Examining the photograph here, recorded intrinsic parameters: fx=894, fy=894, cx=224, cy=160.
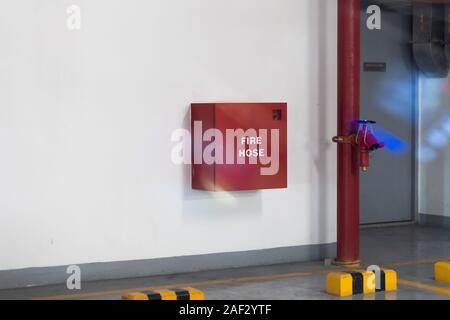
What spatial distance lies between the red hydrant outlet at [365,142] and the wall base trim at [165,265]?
117 cm

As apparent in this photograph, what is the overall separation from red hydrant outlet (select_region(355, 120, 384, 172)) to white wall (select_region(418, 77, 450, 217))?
3.31m

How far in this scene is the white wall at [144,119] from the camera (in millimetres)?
7699

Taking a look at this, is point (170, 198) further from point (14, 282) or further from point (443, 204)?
point (443, 204)

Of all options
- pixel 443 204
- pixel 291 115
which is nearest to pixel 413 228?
pixel 443 204

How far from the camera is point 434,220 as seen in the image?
1201 centimetres

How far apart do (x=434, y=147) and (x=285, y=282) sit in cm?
466

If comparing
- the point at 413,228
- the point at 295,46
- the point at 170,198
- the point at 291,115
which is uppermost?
the point at 295,46

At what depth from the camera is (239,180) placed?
8.38 m

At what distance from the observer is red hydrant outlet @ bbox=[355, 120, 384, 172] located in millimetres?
8680
